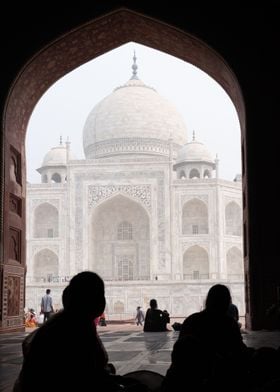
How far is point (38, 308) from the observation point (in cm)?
2027

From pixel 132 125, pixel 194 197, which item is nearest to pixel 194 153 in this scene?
pixel 132 125

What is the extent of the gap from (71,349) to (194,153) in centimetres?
2601

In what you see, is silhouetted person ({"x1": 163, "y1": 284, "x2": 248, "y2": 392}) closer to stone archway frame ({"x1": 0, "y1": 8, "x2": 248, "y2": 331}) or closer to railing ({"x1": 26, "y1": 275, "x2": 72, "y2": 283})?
stone archway frame ({"x1": 0, "y1": 8, "x2": 248, "y2": 331})

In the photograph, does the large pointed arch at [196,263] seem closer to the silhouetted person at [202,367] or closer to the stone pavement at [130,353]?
the stone pavement at [130,353]

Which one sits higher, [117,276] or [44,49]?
[44,49]

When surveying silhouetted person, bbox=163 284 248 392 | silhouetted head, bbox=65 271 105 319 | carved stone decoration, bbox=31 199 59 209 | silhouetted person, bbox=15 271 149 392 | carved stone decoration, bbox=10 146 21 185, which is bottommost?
silhouetted person, bbox=163 284 248 392

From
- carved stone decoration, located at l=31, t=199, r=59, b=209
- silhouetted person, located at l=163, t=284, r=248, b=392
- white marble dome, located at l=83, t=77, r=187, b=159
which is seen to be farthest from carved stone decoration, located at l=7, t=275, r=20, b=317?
white marble dome, located at l=83, t=77, r=187, b=159

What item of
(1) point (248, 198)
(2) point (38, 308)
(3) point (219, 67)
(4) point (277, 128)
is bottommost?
(2) point (38, 308)

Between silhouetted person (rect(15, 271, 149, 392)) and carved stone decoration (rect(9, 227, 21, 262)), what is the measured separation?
4.78 m

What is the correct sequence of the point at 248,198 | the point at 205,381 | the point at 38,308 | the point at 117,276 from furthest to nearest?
the point at 117,276, the point at 38,308, the point at 248,198, the point at 205,381

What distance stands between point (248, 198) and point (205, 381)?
4.02 meters

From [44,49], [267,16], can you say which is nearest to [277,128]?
[267,16]

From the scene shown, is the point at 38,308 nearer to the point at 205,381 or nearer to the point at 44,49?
the point at 44,49

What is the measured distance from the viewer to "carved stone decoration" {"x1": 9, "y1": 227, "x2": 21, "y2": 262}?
6.54 metres
